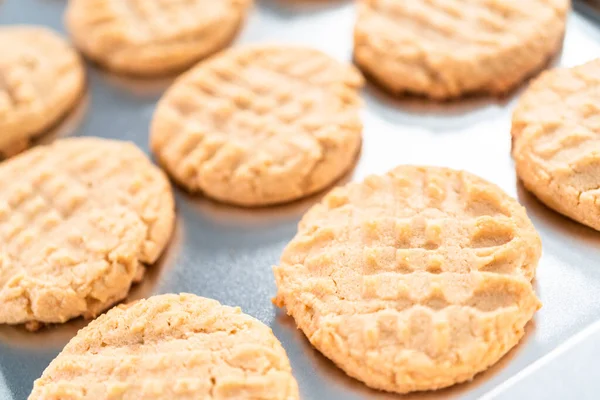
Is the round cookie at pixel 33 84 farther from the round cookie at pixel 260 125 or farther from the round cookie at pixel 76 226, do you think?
the round cookie at pixel 260 125

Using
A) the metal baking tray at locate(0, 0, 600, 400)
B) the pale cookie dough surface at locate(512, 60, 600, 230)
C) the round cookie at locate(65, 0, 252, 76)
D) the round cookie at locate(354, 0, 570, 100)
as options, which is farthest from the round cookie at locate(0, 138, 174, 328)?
the pale cookie dough surface at locate(512, 60, 600, 230)

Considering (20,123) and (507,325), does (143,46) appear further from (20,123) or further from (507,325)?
(507,325)

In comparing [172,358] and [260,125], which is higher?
[260,125]

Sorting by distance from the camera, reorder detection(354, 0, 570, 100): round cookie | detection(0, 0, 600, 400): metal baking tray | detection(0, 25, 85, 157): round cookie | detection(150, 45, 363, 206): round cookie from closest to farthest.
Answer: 1. detection(0, 0, 600, 400): metal baking tray
2. detection(150, 45, 363, 206): round cookie
3. detection(354, 0, 570, 100): round cookie
4. detection(0, 25, 85, 157): round cookie

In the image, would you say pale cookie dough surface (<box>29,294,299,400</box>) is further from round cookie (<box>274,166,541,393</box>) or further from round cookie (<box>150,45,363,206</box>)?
round cookie (<box>150,45,363,206</box>)

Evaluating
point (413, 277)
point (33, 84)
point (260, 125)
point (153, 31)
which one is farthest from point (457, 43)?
point (33, 84)

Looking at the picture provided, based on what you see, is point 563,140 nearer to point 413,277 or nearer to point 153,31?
point 413,277

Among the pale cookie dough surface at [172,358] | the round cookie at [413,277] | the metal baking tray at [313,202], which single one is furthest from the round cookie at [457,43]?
the pale cookie dough surface at [172,358]
